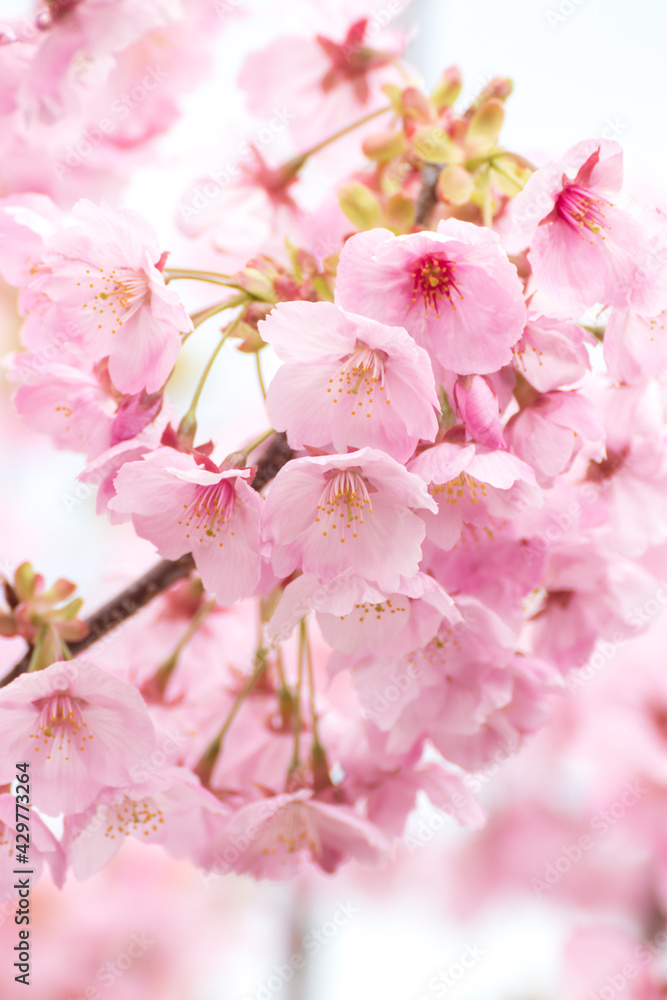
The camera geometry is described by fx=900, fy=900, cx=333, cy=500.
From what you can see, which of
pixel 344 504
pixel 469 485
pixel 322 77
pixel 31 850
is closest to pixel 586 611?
pixel 469 485

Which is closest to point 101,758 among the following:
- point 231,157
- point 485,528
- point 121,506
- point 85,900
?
point 121,506

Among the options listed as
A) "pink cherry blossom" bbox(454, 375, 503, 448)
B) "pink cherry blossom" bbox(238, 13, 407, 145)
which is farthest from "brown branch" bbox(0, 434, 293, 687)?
"pink cherry blossom" bbox(238, 13, 407, 145)

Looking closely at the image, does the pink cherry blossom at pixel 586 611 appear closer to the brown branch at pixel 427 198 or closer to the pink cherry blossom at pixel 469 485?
the pink cherry blossom at pixel 469 485

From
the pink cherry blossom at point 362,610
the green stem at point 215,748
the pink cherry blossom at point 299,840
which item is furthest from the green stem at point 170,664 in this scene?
the pink cherry blossom at point 362,610

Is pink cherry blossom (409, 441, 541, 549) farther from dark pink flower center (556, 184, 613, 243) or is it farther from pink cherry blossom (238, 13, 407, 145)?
pink cherry blossom (238, 13, 407, 145)

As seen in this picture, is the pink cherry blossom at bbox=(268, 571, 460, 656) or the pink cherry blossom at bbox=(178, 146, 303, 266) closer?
the pink cherry blossom at bbox=(268, 571, 460, 656)

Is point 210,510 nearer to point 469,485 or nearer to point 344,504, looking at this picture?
point 344,504

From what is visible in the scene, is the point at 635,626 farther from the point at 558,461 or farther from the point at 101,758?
the point at 101,758
